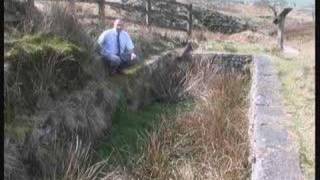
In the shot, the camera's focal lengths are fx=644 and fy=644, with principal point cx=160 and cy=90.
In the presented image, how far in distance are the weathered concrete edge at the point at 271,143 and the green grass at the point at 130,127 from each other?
1.56 m

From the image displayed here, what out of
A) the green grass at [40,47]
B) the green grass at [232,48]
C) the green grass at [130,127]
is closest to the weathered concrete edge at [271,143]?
the green grass at [130,127]

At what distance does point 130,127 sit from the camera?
9.31 metres

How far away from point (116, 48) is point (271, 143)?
480cm

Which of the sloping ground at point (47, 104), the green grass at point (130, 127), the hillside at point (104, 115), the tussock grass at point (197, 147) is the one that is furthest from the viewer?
the green grass at point (130, 127)

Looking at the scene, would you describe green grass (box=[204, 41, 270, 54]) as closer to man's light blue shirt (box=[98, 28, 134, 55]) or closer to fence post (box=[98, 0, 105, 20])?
fence post (box=[98, 0, 105, 20])

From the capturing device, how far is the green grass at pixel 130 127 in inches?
315

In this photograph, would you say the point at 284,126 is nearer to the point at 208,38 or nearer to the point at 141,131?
the point at 141,131

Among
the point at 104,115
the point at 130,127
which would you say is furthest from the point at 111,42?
the point at 104,115

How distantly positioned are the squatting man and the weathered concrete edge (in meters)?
2.36

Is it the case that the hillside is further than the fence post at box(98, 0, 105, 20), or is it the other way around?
the fence post at box(98, 0, 105, 20)

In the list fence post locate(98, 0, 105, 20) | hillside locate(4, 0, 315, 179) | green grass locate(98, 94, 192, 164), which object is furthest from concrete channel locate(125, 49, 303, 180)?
fence post locate(98, 0, 105, 20)

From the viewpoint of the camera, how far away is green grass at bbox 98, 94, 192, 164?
8.01 meters

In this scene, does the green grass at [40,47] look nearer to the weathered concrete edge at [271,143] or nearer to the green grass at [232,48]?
the weathered concrete edge at [271,143]

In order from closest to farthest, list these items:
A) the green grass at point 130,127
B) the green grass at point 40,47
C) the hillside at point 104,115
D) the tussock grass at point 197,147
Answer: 1. the hillside at point 104,115
2. the tussock grass at point 197,147
3. the green grass at point 40,47
4. the green grass at point 130,127
